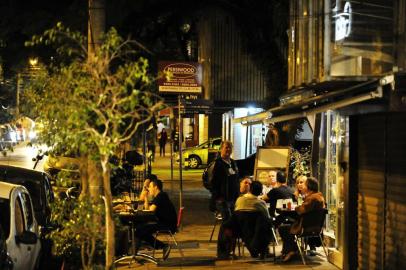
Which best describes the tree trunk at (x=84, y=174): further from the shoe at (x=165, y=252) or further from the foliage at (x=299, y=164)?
the foliage at (x=299, y=164)

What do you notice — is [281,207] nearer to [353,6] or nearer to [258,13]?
[353,6]

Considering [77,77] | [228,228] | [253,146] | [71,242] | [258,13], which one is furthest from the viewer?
[253,146]

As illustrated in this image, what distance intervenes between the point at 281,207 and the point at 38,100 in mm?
5416

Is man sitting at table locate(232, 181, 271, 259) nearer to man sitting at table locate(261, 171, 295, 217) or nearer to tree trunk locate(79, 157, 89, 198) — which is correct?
man sitting at table locate(261, 171, 295, 217)

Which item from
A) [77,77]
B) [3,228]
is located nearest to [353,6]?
[77,77]

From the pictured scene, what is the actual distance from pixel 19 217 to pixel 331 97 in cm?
417

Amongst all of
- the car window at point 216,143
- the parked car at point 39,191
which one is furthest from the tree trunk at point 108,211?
the car window at point 216,143

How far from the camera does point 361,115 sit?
9570mm

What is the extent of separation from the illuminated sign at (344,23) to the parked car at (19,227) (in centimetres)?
477

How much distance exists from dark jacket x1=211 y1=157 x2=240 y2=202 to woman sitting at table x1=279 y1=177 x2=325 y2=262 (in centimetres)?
154

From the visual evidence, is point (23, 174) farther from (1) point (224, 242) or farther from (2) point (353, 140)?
(2) point (353, 140)

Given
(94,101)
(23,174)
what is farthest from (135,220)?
(94,101)

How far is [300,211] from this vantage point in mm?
10523

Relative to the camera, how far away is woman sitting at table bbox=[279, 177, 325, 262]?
10.5 metres
